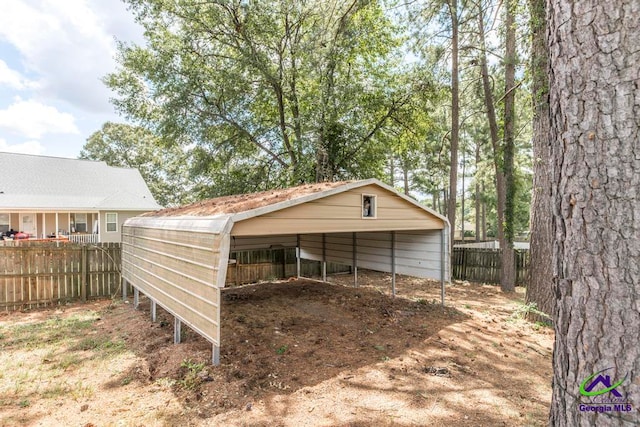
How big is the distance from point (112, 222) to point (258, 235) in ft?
48.0

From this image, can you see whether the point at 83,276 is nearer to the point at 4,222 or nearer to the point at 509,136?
the point at 509,136

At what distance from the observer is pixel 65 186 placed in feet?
53.6

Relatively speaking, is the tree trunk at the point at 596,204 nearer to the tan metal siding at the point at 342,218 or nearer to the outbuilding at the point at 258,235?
the outbuilding at the point at 258,235

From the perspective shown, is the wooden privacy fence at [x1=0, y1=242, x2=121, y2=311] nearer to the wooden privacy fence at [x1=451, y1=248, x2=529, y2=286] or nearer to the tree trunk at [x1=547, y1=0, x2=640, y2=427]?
the tree trunk at [x1=547, y1=0, x2=640, y2=427]

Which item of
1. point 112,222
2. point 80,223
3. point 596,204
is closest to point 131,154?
point 80,223

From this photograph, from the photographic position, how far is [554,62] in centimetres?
148

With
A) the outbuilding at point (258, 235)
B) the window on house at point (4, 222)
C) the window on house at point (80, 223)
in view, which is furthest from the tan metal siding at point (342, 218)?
the window on house at point (4, 222)

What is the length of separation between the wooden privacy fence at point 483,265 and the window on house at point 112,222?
1508 cm

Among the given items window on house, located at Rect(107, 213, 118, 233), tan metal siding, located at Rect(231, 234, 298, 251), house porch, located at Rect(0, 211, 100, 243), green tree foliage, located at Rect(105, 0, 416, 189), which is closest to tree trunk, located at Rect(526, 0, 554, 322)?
green tree foliage, located at Rect(105, 0, 416, 189)

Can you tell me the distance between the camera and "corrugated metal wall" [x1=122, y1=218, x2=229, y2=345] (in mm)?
3572

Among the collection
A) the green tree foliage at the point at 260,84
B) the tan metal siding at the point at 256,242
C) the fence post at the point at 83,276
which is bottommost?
the fence post at the point at 83,276

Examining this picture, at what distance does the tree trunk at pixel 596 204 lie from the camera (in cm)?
123

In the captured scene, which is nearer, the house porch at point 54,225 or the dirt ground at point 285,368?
the dirt ground at point 285,368

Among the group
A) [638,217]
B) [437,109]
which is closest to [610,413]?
[638,217]
